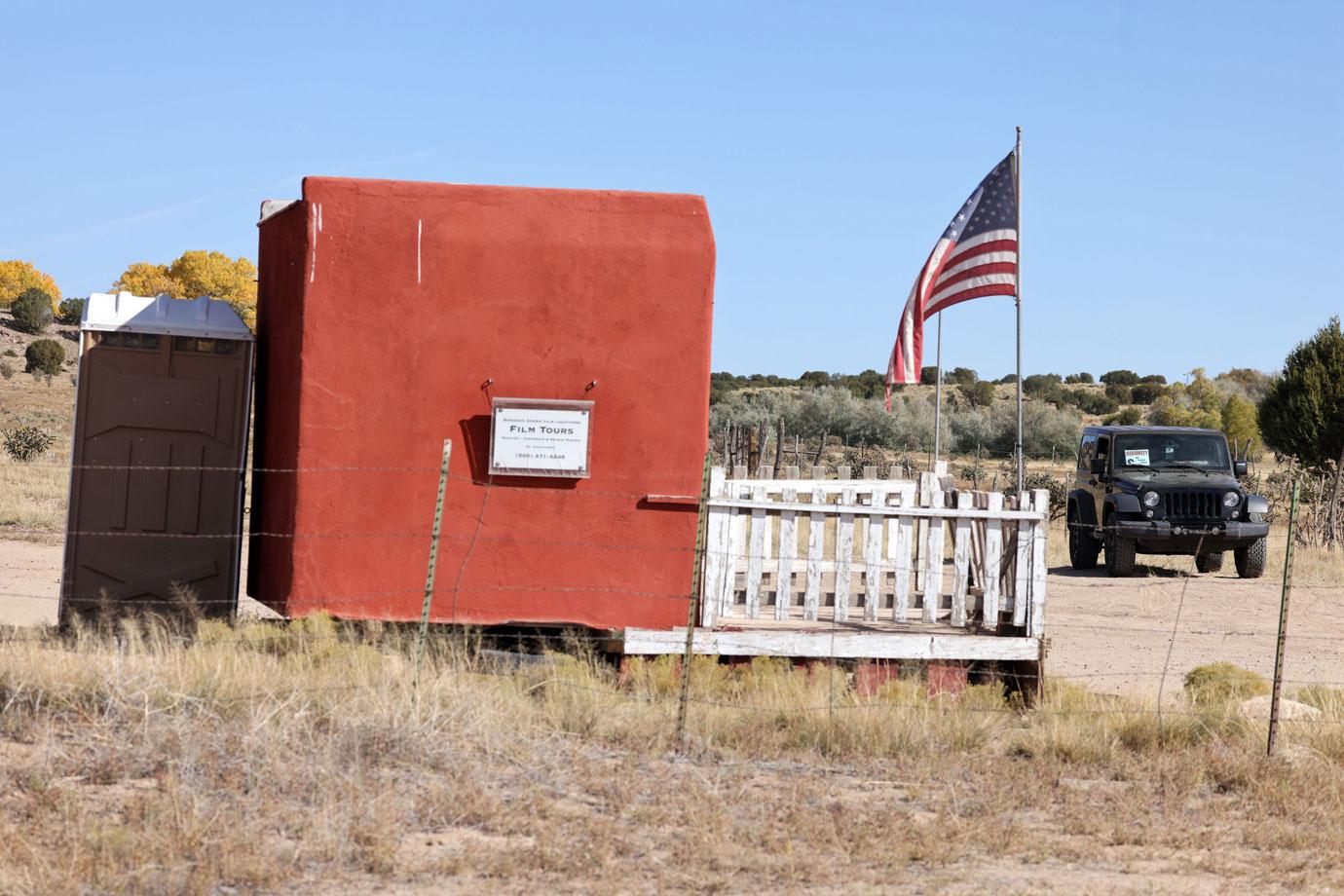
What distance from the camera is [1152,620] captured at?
1477 centimetres

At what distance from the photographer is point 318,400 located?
9.22 metres

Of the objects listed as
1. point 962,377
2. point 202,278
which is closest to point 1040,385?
point 962,377

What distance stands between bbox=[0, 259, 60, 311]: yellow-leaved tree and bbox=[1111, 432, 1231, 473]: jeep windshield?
69040mm

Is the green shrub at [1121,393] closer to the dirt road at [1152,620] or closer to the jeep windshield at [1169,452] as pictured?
the jeep windshield at [1169,452]

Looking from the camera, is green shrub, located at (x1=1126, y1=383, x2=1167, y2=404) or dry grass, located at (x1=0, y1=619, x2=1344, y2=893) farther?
green shrub, located at (x1=1126, y1=383, x2=1167, y2=404)

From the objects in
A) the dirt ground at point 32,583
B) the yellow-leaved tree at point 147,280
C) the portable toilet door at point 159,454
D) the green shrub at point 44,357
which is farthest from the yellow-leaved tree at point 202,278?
the portable toilet door at point 159,454

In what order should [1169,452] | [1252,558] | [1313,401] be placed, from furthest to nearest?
[1313,401] < [1169,452] < [1252,558]

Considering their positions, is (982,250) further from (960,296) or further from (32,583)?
(32,583)

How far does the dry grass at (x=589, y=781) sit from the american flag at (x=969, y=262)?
27.4 feet

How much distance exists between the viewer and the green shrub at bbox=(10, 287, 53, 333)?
63.4 metres

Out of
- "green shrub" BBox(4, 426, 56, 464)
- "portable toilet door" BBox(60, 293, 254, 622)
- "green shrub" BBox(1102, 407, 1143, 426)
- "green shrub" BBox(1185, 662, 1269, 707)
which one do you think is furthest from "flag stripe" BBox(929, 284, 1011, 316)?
"green shrub" BBox(1102, 407, 1143, 426)

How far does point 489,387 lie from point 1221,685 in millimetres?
5277

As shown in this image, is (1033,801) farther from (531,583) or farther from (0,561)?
(0,561)

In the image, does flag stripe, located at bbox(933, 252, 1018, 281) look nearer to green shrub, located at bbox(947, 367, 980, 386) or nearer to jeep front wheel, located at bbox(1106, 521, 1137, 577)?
jeep front wheel, located at bbox(1106, 521, 1137, 577)
